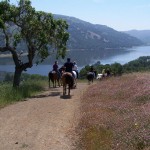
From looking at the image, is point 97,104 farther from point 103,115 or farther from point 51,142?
point 51,142

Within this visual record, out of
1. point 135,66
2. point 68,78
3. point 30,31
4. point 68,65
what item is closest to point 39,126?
point 68,78

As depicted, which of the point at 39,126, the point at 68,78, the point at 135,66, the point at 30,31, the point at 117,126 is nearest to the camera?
the point at 117,126

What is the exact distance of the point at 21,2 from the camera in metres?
34.8

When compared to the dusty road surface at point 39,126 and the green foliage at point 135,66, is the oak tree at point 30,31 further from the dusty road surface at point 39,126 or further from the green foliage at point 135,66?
the green foliage at point 135,66

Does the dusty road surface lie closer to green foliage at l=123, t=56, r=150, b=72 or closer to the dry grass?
the dry grass

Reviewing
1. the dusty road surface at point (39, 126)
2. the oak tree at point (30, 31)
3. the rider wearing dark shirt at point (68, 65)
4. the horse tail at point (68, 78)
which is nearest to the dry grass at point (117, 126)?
the dusty road surface at point (39, 126)

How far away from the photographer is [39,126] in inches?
613

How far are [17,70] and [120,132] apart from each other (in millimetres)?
25462

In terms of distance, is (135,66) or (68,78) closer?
(68,78)

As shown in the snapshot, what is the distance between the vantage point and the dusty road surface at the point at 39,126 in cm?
1262

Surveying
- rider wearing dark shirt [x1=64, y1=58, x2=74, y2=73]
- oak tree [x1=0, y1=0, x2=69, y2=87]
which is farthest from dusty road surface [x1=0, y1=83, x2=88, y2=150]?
oak tree [x1=0, y1=0, x2=69, y2=87]

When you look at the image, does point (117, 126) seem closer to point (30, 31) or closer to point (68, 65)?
point (68, 65)

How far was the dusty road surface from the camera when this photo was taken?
41.4 ft

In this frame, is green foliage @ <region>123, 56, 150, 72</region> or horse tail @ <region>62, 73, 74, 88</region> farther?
green foliage @ <region>123, 56, 150, 72</region>
